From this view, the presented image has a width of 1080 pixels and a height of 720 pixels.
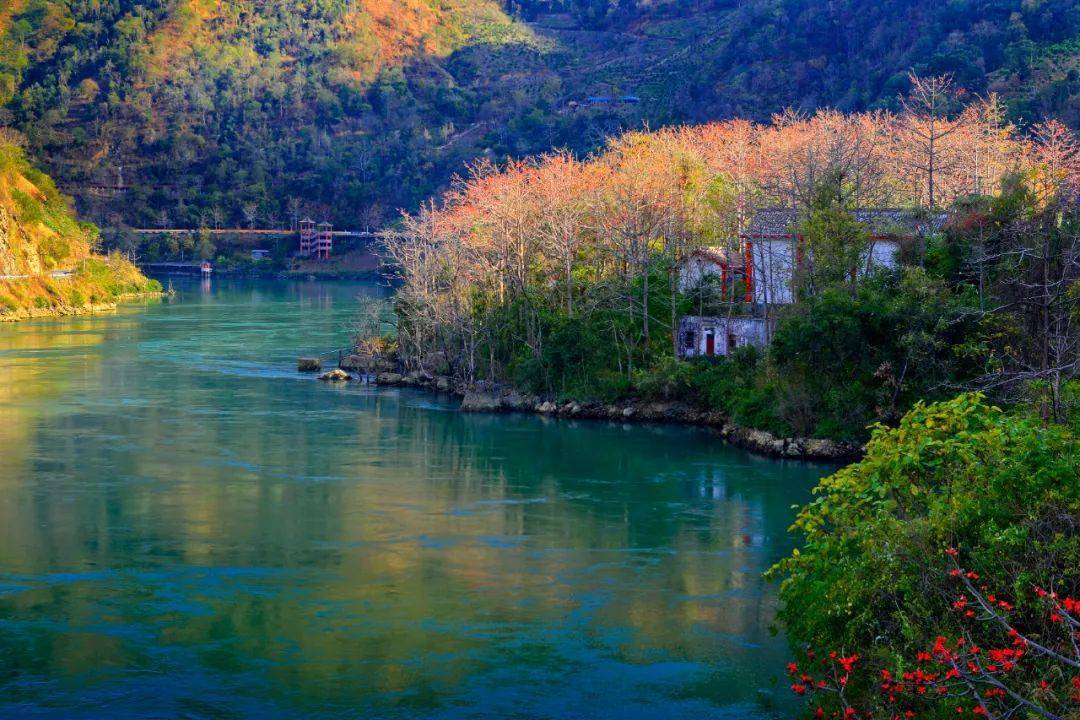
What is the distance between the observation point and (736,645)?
19.9 m

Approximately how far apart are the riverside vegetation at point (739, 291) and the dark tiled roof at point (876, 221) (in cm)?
39

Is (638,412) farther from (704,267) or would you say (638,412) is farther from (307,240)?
(307,240)

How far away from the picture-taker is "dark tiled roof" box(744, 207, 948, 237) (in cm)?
4053

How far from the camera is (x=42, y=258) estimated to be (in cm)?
8450

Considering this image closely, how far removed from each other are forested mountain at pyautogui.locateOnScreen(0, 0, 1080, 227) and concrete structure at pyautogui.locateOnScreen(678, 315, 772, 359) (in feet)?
229

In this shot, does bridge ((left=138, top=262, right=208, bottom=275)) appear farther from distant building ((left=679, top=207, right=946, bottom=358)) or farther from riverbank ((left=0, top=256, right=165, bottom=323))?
distant building ((left=679, top=207, right=946, bottom=358))

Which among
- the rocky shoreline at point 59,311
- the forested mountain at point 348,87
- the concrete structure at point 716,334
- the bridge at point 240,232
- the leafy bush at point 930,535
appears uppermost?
→ the forested mountain at point 348,87

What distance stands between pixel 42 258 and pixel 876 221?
59883 millimetres

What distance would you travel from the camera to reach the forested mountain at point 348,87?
408ft

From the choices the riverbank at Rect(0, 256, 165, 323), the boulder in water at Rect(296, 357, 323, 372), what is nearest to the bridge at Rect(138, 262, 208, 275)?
the riverbank at Rect(0, 256, 165, 323)

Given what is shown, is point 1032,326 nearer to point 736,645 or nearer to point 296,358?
point 736,645

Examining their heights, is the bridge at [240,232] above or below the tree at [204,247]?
above

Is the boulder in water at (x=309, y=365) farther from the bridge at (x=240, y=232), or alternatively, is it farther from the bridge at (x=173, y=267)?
the bridge at (x=240, y=232)

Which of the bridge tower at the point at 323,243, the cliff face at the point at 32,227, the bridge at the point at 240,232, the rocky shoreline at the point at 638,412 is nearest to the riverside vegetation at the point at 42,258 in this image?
the cliff face at the point at 32,227
